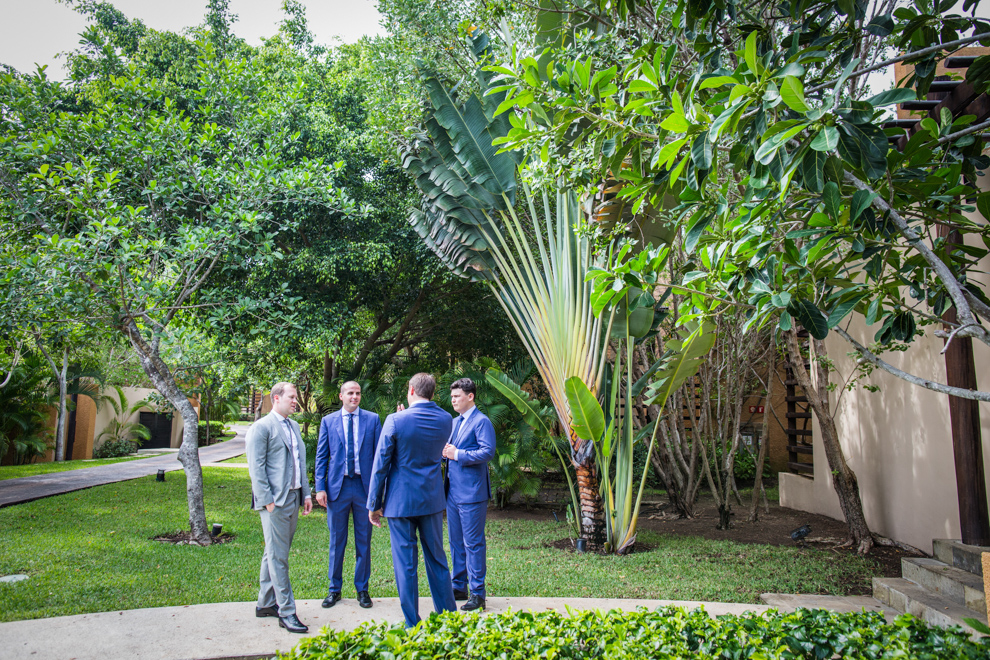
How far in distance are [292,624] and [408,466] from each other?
1.44 meters

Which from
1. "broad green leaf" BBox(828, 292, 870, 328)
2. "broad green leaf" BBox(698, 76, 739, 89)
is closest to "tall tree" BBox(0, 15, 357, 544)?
"broad green leaf" BBox(698, 76, 739, 89)

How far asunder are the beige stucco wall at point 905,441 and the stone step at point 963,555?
106cm

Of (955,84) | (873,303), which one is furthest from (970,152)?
(955,84)

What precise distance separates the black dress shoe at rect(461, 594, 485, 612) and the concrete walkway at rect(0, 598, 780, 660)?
14cm

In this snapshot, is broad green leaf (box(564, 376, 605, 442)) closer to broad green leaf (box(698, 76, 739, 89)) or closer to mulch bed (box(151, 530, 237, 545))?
broad green leaf (box(698, 76, 739, 89))

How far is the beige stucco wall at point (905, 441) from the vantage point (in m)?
6.97

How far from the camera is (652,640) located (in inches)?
118

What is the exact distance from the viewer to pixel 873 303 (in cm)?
329

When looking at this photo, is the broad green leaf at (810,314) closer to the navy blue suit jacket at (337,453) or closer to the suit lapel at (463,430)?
the suit lapel at (463,430)

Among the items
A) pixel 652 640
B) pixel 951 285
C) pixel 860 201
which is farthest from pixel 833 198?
pixel 652 640

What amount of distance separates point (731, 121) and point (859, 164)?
0.58 metres

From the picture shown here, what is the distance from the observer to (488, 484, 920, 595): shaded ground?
293 inches

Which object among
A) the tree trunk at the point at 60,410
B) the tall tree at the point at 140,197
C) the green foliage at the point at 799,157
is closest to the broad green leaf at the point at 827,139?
the green foliage at the point at 799,157

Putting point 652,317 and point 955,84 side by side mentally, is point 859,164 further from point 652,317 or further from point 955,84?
point 652,317
